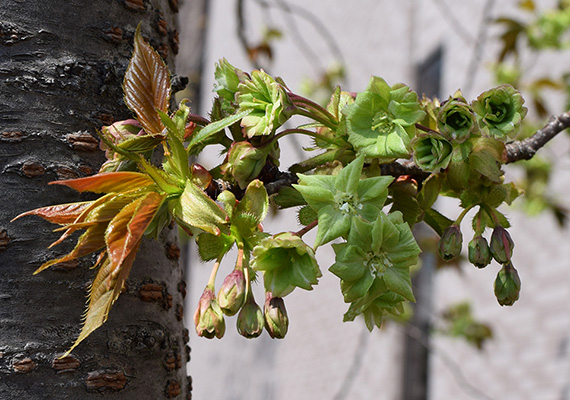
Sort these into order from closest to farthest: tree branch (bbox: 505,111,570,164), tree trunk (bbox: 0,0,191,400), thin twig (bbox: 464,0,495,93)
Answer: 1. tree trunk (bbox: 0,0,191,400)
2. tree branch (bbox: 505,111,570,164)
3. thin twig (bbox: 464,0,495,93)

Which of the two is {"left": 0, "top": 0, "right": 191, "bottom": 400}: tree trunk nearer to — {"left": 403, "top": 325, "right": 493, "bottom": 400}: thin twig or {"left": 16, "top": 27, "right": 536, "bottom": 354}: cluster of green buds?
{"left": 16, "top": 27, "right": 536, "bottom": 354}: cluster of green buds

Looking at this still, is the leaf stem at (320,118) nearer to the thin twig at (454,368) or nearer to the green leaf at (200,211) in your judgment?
the green leaf at (200,211)

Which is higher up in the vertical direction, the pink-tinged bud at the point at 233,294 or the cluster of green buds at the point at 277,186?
the cluster of green buds at the point at 277,186

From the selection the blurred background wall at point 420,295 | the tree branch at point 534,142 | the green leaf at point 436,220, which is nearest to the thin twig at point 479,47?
the blurred background wall at point 420,295

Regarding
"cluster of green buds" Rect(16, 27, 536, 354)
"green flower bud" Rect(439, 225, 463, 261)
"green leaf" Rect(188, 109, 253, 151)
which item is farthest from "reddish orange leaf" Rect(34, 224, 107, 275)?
"green flower bud" Rect(439, 225, 463, 261)

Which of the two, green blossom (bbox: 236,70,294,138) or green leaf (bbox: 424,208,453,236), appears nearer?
green blossom (bbox: 236,70,294,138)

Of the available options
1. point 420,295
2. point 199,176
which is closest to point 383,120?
point 199,176
